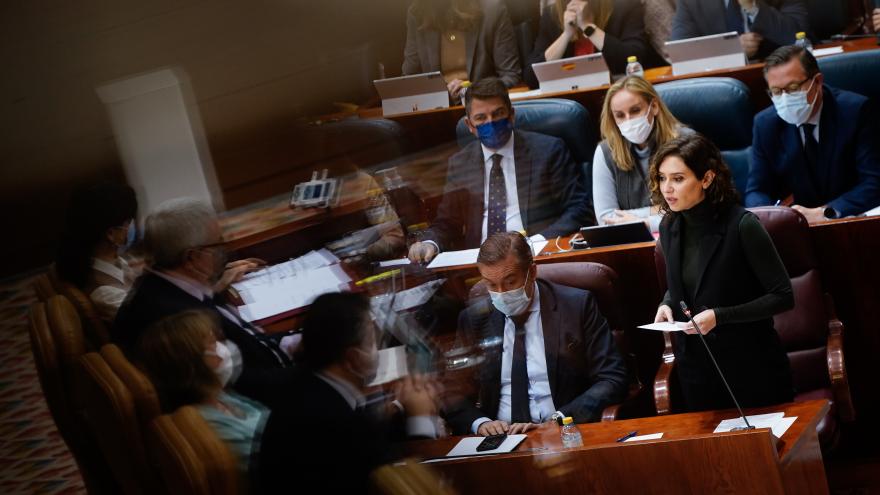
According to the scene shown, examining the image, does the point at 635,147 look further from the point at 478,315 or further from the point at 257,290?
the point at 257,290

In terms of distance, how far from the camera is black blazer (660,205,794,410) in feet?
6.52

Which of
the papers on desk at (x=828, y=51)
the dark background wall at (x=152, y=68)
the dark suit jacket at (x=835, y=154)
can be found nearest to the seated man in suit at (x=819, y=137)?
the dark suit jacket at (x=835, y=154)

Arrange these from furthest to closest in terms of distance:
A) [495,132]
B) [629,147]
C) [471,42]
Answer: [629,147]
[495,132]
[471,42]

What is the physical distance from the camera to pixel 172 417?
1.51 ft

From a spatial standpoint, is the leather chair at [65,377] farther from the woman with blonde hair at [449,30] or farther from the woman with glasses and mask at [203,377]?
the woman with blonde hair at [449,30]

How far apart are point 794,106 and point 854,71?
642 mm

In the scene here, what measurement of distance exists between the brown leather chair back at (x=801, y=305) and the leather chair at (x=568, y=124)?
2.39 feet

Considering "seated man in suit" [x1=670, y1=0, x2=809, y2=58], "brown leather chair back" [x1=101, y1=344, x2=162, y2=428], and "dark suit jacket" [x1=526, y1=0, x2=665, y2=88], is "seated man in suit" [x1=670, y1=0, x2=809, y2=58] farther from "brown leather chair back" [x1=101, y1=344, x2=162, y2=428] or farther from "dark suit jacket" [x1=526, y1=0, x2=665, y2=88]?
"brown leather chair back" [x1=101, y1=344, x2=162, y2=428]

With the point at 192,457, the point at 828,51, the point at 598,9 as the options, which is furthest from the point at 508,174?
the point at 828,51

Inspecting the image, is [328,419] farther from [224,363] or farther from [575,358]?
[575,358]

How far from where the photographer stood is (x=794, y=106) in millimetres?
2643

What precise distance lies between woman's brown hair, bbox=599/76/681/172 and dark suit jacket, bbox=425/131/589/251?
0.89 feet

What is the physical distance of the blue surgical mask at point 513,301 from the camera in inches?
75.2

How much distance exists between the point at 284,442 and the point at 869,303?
230cm
